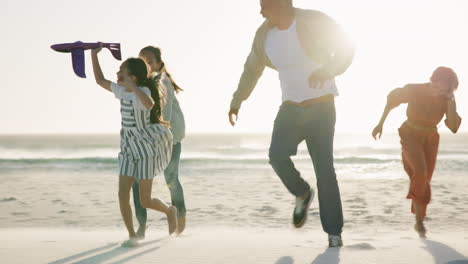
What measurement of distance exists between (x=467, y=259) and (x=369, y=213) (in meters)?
3.83

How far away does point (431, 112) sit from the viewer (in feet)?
17.4

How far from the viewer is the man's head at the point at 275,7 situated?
4047 millimetres

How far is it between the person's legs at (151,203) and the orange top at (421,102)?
7.11 ft

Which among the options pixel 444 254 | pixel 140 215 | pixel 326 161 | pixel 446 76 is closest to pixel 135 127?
pixel 140 215

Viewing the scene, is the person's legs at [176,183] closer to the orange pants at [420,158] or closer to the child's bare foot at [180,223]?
the child's bare foot at [180,223]

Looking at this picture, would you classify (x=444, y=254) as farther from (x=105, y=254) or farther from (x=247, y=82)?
(x=105, y=254)

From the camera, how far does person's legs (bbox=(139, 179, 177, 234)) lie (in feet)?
14.9

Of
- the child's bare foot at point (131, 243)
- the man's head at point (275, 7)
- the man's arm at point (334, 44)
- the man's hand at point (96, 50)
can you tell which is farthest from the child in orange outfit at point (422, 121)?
the man's hand at point (96, 50)

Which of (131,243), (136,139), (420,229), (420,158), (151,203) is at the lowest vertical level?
(420,229)

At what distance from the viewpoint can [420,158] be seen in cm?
538

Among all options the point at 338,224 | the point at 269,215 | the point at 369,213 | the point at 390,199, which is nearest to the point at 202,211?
the point at 269,215

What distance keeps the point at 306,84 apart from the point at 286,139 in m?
0.42

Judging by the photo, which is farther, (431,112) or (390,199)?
(390,199)

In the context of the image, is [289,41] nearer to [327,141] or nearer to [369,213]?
[327,141]
